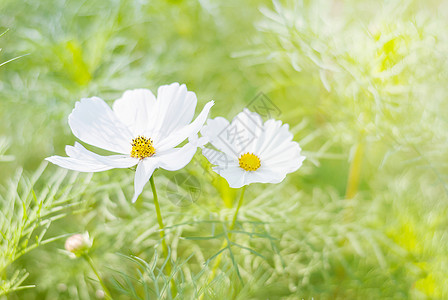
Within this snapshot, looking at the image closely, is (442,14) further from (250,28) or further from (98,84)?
(98,84)

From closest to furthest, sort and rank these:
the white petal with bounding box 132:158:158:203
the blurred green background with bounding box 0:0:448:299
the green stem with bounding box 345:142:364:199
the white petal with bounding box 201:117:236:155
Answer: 1. the white petal with bounding box 132:158:158:203
2. the white petal with bounding box 201:117:236:155
3. the blurred green background with bounding box 0:0:448:299
4. the green stem with bounding box 345:142:364:199

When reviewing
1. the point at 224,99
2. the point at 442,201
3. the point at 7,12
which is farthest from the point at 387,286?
the point at 7,12

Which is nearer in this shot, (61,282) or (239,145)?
(239,145)

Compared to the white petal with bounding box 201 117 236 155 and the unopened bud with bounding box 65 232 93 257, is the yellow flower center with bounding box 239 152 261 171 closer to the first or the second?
the white petal with bounding box 201 117 236 155

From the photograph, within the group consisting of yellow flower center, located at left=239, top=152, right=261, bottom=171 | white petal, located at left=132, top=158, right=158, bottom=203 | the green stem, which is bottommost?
the green stem

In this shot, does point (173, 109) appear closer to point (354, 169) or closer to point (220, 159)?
point (220, 159)

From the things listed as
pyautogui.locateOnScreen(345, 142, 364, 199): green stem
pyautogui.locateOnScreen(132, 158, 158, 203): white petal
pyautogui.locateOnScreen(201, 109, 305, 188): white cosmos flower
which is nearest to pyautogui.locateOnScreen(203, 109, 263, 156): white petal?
pyautogui.locateOnScreen(201, 109, 305, 188): white cosmos flower

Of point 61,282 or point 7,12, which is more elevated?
point 7,12
